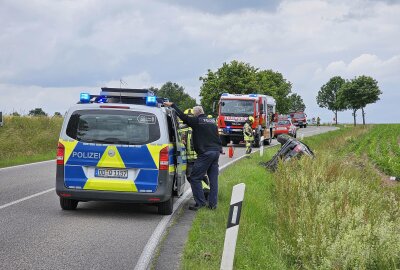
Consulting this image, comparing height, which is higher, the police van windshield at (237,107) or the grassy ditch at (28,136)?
the police van windshield at (237,107)

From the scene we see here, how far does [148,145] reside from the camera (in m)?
9.23

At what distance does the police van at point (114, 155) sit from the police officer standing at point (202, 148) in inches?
35.4

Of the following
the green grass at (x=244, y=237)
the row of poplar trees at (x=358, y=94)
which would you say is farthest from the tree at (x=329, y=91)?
the green grass at (x=244, y=237)

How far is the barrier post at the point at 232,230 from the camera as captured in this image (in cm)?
555

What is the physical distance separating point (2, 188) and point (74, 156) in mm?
4360

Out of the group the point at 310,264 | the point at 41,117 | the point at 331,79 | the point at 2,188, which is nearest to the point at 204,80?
the point at 41,117

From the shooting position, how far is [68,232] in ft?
26.1

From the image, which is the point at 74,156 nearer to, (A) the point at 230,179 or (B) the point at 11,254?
(B) the point at 11,254

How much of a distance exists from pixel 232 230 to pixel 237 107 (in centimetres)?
2618

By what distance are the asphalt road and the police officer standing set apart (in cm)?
93

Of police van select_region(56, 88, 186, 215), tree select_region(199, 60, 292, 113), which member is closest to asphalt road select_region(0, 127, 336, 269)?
police van select_region(56, 88, 186, 215)

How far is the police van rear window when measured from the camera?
364 inches

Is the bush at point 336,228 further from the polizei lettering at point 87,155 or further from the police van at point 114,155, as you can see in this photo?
the polizei lettering at point 87,155

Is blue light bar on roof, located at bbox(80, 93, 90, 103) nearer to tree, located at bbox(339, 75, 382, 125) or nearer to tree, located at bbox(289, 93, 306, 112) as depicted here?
tree, located at bbox(339, 75, 382, 125)
